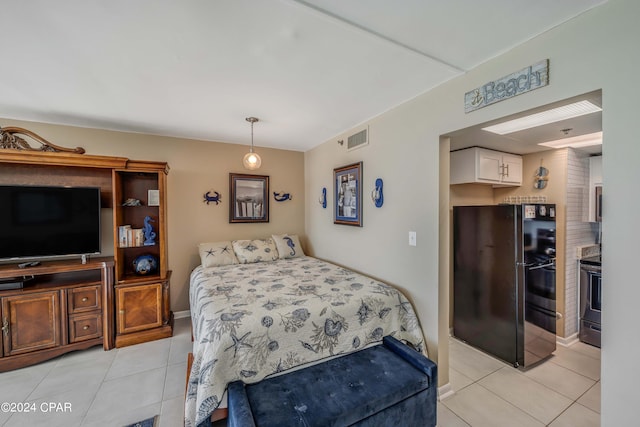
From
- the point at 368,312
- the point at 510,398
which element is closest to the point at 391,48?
the point at 368,312

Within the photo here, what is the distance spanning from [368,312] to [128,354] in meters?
2.50

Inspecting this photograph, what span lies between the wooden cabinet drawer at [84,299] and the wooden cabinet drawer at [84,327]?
0.23 feet

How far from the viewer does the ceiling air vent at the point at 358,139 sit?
289cm

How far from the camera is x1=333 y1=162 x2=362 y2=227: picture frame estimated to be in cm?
300

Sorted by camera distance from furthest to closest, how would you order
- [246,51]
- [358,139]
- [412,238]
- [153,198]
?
[153,198] < [358,139] < [412,238] < [246,51]

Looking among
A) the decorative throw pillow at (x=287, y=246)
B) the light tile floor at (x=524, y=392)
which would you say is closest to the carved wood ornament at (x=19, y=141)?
the decorative throw pillow at (x=287, y=246)

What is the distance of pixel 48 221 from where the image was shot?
2717 mm

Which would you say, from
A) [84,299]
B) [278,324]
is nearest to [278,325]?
[278,324]

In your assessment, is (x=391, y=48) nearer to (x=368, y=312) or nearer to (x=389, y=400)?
(x=368, y=312)

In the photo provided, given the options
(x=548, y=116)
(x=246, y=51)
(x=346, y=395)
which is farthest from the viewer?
(x=548, y=116)

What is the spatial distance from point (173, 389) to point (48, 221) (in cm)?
218

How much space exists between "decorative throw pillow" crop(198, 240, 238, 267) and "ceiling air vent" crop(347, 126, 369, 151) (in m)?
2.06

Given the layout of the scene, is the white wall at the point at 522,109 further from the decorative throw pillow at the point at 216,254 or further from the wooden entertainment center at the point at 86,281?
the wooden entertainment center at the point at 86,281

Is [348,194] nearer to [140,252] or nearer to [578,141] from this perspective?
[578,141]
